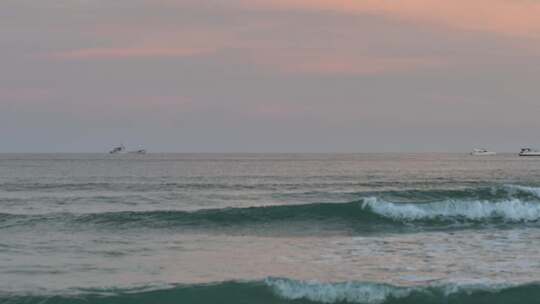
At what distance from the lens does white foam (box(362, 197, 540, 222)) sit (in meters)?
28.7

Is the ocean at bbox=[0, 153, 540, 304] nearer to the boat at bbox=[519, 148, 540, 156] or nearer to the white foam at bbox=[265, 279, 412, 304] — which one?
the white foam at bbox=[265, 279, 412, 304]

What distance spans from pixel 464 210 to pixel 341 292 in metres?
16.6

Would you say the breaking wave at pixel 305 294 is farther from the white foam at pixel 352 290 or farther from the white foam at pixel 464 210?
the white foam at pixel 464 210

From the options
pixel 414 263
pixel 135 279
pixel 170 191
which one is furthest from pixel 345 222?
pixel 170 191

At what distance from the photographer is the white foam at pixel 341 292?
44.9 feet

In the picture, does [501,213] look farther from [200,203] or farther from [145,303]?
[145,303]

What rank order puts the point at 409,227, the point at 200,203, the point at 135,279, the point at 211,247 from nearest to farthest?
the point at 135,279
the point at 211,247
the point at 409,227
the point at 200,203

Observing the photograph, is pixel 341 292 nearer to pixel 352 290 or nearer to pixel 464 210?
pixel 352 290

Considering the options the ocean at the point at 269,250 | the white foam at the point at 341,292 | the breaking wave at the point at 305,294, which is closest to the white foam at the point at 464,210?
the ocean at the point at 269,250

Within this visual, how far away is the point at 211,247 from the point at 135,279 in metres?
5.17

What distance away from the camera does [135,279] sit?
51.6 feet

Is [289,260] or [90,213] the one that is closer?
[289,260]

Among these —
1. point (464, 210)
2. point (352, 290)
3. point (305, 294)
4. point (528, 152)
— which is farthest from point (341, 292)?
point (528, 152)

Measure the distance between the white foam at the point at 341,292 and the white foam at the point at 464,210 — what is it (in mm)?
14914
